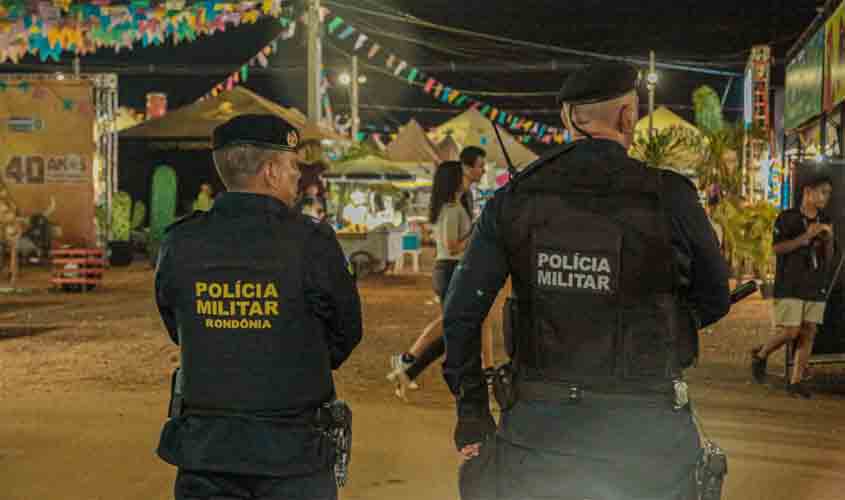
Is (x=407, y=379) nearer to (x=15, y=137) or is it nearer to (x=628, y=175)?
(x=628, y=175)

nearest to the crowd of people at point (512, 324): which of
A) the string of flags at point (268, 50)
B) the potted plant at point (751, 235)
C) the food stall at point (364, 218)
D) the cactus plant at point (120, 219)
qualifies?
the potted plant at point (751, 235)

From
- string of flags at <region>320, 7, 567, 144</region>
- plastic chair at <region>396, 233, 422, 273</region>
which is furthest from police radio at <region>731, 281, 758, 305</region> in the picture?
plastic chair at <region>396, 233, 422, 273</region>

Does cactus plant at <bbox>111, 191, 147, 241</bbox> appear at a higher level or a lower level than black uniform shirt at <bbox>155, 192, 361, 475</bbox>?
lower

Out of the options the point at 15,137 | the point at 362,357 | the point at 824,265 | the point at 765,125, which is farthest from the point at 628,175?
the point at 765,125

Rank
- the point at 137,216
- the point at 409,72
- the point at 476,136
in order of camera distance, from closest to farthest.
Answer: the point at 137,216 < the point at 476,136 < the point at 409,72

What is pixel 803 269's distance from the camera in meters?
9.59

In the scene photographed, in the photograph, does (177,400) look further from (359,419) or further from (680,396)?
(359,419)

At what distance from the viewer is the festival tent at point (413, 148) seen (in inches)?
1523

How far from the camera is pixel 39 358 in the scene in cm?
1177

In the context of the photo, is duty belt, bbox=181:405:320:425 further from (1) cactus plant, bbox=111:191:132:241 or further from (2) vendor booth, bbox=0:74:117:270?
(1) cactus plant, bbox=111:191:132:241

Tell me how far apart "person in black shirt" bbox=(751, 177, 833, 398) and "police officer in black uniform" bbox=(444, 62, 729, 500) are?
20.7 ft

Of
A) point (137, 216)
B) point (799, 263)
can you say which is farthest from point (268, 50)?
point (799, 263)

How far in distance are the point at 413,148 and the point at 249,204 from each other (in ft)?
116

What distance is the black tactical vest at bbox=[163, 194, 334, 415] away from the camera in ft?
11.6
